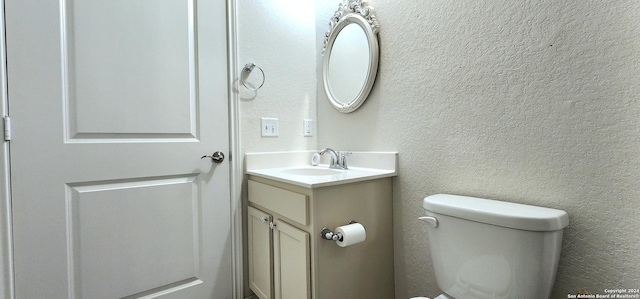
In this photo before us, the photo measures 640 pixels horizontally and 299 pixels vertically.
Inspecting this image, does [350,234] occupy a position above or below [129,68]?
below

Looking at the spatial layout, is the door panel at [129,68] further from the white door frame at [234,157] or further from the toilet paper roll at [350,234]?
the toilet paper roll at [350,234]

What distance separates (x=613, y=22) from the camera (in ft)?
2.44

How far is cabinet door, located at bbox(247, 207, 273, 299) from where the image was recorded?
1309mm

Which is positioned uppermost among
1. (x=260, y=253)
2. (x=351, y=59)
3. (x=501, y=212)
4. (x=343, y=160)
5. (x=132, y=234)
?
(x=351, y=59)

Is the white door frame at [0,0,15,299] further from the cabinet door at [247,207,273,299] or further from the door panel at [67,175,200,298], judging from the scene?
the cabinet door at [247,207,273,299]

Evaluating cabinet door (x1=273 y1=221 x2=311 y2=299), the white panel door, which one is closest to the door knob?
the white panel door

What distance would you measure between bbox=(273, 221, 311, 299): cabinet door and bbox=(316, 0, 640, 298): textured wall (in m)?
0.49

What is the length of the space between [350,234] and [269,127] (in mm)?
846

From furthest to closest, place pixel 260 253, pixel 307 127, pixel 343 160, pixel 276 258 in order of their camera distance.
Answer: pixel 307 127
pixel 343 160
pixel 260 253
pixel 276 258

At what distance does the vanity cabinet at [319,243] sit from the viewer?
105 centimetres

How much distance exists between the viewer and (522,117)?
2.99 ft

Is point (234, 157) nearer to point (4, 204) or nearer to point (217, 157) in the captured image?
point (217, 157)

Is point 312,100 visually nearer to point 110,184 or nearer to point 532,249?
point 110,184

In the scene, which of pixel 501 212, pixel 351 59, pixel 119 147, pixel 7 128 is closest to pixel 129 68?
pixel 119 147
